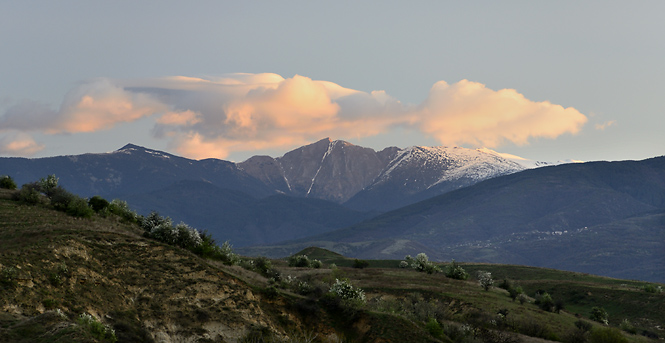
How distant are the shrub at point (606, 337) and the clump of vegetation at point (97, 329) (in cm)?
3812

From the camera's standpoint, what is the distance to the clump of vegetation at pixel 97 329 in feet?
84.4

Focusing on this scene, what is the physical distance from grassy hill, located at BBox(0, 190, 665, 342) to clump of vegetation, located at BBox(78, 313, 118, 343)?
0.07m

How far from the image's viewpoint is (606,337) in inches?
1801

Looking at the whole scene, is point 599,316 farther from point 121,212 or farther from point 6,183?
point 6,183

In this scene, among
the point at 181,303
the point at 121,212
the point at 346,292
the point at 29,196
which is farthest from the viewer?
the point at 121,212

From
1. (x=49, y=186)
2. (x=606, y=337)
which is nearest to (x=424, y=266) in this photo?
(x=606, y=337)

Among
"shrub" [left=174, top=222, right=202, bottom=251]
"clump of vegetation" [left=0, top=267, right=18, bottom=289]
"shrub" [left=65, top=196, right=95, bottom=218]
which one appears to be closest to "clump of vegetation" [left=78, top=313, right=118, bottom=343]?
"clump of vegetation" [left=0, top=267, right=18, bottom=289]

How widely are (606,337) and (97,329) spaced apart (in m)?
39.9

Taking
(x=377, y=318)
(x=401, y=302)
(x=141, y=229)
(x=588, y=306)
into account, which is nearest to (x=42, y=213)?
(x=141, y=229)

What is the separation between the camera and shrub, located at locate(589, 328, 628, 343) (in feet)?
150

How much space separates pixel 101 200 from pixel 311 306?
27517 mm

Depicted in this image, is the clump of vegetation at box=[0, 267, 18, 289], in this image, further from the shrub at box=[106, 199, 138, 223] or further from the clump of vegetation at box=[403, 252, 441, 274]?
the clump of vegetation at box=[403, 252, 441, 274]

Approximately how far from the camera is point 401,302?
5391 cm

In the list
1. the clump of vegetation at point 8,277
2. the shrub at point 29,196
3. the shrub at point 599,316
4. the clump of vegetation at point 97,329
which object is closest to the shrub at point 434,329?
the clump of vegetation at point 97,329
